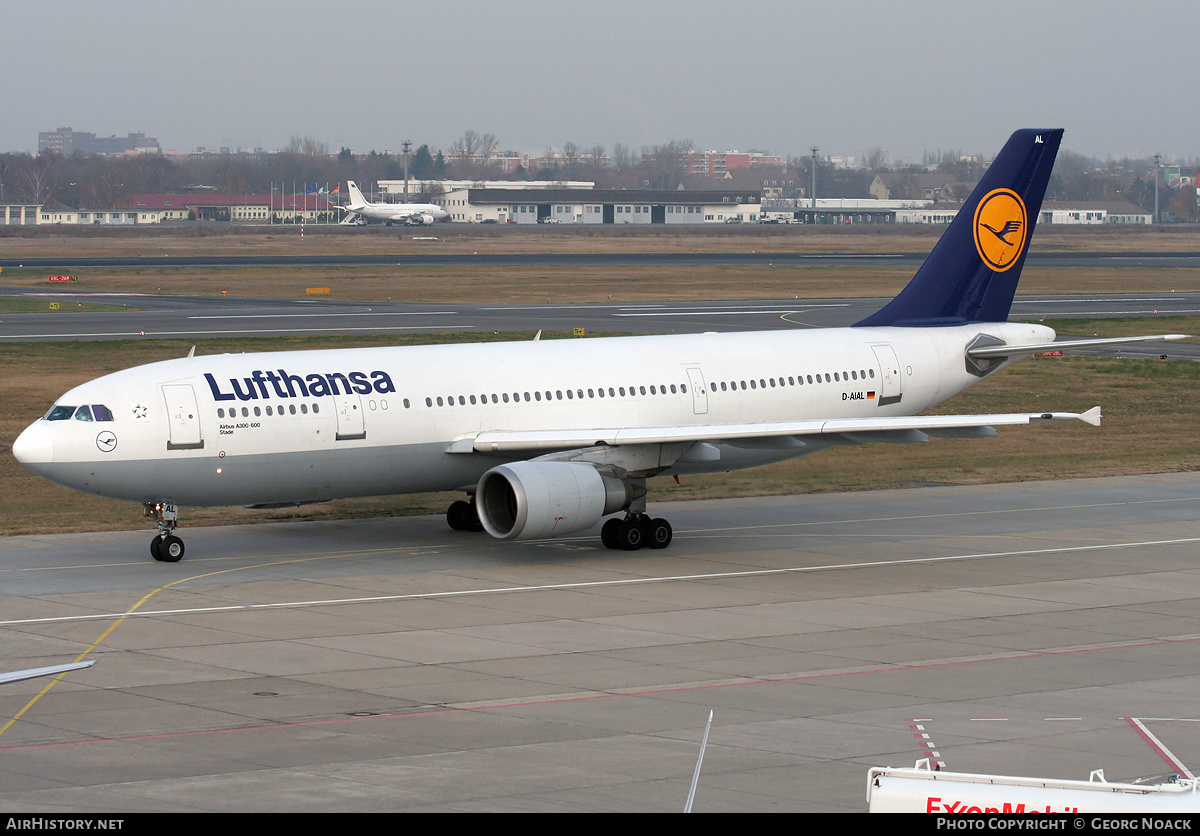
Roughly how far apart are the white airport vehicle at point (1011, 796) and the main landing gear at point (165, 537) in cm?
2112

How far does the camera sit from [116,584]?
27031 mm

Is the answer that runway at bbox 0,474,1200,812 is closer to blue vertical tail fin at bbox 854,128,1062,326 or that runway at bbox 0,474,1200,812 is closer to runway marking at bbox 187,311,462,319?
blue vertical tail fin at bbox 854,128,1062,326

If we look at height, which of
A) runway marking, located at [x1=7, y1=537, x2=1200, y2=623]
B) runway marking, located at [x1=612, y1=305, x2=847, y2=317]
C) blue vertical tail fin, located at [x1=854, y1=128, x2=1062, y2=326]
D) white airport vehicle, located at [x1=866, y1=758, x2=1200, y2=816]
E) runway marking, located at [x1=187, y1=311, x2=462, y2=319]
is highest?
blue vertical tail fin, located at [x1=854, y1=128, x2=1062, y2=326]

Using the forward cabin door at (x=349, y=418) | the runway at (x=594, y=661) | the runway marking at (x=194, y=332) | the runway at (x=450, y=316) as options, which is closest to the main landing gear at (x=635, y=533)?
the runway at (x=594, y=661)

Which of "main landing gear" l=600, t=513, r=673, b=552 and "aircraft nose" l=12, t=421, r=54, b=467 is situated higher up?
"aircraft nose" l=12, t=421, r=54, b=467

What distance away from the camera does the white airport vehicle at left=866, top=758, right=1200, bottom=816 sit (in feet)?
30.6

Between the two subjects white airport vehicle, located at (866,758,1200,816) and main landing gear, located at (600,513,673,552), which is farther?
main landing gear, located at (600,513,673,552)

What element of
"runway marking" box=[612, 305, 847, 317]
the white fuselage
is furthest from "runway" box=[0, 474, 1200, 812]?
"runway marking" box=[612, 305, 847, 317]

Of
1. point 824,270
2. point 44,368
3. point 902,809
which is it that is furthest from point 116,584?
point 824,270

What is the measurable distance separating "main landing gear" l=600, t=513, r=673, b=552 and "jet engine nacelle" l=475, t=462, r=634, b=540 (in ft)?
3.43

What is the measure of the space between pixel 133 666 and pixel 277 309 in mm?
62242

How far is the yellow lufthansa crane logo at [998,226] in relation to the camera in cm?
3775
